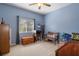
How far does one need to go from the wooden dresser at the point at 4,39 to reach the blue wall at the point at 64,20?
828mm

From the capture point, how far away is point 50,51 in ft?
6.72

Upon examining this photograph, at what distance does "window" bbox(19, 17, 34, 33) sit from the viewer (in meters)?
2.12

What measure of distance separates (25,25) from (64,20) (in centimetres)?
83

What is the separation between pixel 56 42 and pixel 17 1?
116 centimetres

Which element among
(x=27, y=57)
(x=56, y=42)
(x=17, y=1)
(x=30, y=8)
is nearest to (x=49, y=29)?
(x=56, y=42)

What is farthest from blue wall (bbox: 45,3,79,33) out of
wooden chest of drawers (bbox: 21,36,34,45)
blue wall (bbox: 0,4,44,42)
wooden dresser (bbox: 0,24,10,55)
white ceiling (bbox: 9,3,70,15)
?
wooden dresser (bbox: 0,24,10,55)

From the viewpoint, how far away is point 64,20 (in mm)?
2039

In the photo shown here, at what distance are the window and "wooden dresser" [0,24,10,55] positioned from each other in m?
0.29

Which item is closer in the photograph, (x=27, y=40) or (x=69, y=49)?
(x=69, y=49)

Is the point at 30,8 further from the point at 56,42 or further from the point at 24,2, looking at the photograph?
the point at 56,42

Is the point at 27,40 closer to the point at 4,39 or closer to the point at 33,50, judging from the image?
the point at 33,50

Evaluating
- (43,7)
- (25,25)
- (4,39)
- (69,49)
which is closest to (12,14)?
(25,25)

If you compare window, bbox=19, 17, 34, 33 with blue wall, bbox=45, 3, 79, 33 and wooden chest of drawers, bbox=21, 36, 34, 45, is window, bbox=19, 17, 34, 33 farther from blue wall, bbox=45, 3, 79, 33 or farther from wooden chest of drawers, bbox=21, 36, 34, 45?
blue wall, bbox=45, 3, 79, 33

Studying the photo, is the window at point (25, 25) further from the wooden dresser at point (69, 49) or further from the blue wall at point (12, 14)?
the wooden dresser at point (69, 49)
